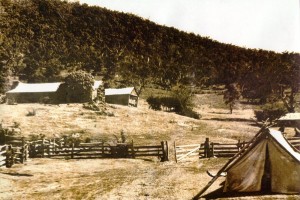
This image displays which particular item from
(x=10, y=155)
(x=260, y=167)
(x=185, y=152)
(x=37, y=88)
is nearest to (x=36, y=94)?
(x=37, y=88)

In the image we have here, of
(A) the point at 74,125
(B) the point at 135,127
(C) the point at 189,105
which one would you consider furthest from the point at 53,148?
(C) the point at 189,105

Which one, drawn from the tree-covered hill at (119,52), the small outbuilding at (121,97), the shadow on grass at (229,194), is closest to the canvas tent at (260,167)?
the shadow on grass at (229,194)

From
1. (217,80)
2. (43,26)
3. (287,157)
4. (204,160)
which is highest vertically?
(43,26)

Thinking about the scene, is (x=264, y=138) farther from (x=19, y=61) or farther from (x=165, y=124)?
(x=19, y=61)

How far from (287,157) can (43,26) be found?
103m

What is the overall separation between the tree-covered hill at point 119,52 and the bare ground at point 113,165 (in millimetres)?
27591

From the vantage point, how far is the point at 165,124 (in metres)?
43.5

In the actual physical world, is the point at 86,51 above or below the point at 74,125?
above

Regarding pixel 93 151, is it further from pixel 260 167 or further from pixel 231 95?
pixel 231 95

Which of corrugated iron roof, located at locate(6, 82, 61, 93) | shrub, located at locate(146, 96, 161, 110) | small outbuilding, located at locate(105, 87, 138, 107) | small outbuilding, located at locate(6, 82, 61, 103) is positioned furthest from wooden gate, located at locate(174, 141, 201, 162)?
corrugated iron roof, located at locate(6, 82, 61, 93)

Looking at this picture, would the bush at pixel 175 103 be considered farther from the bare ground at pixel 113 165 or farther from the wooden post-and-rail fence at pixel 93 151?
the wooden post-and-rail fence at pixel 93 151

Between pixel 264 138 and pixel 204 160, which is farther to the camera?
pixel 204 160

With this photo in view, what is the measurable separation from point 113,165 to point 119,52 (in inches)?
3283

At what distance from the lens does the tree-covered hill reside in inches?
2985
